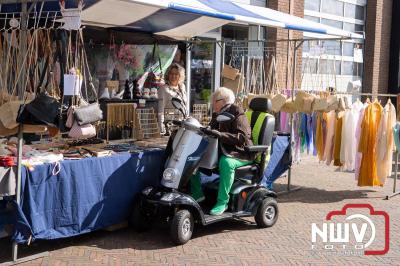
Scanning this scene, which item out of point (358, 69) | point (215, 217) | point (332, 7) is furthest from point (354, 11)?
point (215, 217)

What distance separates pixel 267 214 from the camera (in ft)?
19.7

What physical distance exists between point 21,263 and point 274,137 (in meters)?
3.56

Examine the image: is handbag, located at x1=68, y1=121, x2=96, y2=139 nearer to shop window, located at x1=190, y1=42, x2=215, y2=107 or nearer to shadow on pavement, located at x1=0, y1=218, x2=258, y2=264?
shadow on pavement, located at x1=0, y1=218, x2=258, y2=264

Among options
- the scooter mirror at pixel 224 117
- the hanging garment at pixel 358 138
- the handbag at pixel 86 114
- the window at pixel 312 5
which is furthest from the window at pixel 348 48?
the handbag at pixel 86 114

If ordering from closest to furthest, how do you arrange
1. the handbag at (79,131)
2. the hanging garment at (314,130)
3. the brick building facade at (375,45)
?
1. the handbag at (79,131)
2. the hanging garment at (314,130)
3. the brick building facade at (375,45)

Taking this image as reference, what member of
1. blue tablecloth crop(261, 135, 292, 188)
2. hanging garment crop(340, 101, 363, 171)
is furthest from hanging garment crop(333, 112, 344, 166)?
blue tablecloth crop(261, 135, 292, 188)

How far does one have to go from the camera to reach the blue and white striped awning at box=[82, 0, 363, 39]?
5986mm

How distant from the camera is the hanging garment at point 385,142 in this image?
24.4 ft

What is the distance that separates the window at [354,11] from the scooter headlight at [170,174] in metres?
11.7

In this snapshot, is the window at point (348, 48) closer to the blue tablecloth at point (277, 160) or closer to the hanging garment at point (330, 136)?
the hanging garment at point (330, 136)

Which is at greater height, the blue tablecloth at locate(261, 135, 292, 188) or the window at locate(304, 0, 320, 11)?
the window at locate(304, 0, 320, 11)

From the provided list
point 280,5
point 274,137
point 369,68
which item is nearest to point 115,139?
point 274,137

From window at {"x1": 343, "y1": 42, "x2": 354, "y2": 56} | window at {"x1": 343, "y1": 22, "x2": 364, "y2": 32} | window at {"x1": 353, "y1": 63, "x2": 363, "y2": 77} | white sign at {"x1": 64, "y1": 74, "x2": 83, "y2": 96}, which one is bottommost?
white sign at {"x1": 64, "y1": 74, "x2": 83, "y2": 96}

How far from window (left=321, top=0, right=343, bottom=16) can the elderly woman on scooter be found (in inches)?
376
